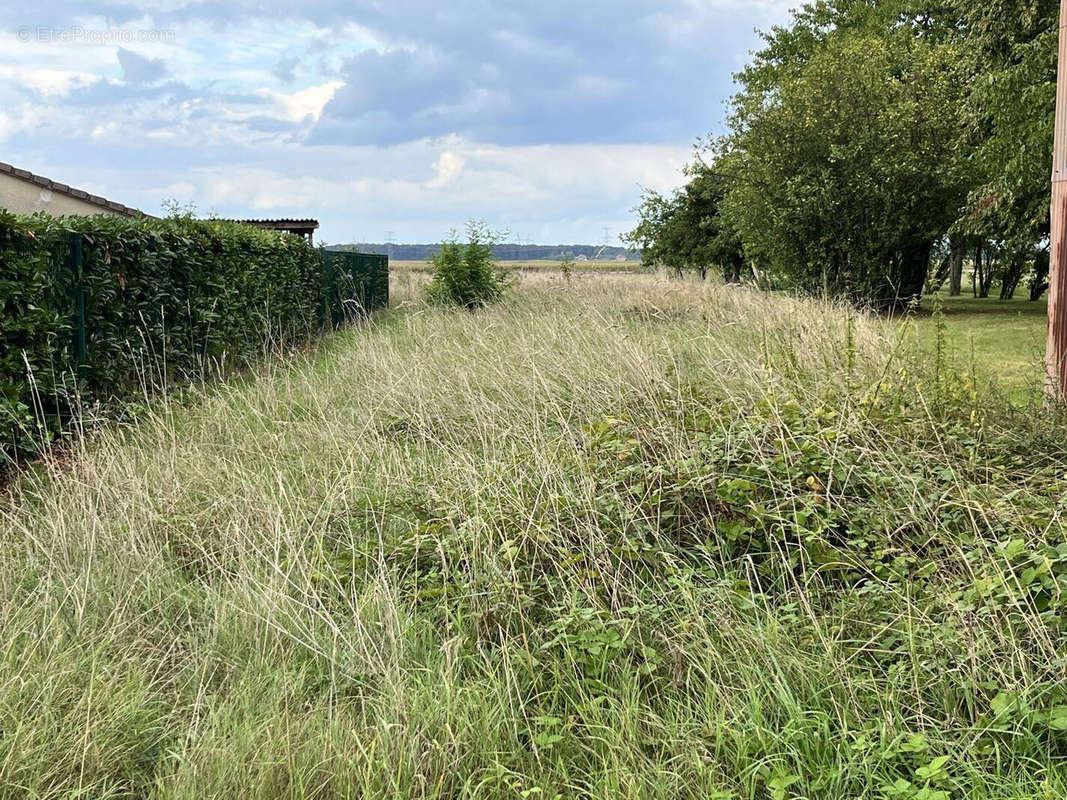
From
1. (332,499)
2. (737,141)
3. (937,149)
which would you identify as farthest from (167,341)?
(737,141)

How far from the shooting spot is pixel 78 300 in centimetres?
710

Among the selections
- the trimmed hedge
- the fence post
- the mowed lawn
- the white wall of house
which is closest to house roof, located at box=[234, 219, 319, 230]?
the white wall of house

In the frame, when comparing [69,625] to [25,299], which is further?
[25,299]

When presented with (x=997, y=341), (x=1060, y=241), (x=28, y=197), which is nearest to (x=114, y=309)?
(x=1060, y=241)

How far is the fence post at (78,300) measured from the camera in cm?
706

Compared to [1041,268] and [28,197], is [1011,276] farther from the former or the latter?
[28,197]

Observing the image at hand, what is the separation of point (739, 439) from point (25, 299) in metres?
5.21

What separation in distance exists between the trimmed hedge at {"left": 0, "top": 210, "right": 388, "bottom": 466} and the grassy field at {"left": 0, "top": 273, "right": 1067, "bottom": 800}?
58.3 inches

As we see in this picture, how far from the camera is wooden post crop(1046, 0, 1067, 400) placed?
5535 mm

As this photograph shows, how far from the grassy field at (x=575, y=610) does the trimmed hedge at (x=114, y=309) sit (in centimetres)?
148

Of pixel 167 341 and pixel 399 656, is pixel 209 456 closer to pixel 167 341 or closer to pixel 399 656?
pixel 399 656

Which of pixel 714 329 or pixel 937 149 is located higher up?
pixel 937 149

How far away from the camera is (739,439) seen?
13.5 ft

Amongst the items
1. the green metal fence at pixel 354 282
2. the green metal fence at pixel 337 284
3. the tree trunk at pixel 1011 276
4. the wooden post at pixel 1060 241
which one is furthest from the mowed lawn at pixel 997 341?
the green metal fence at pixel 354 282
